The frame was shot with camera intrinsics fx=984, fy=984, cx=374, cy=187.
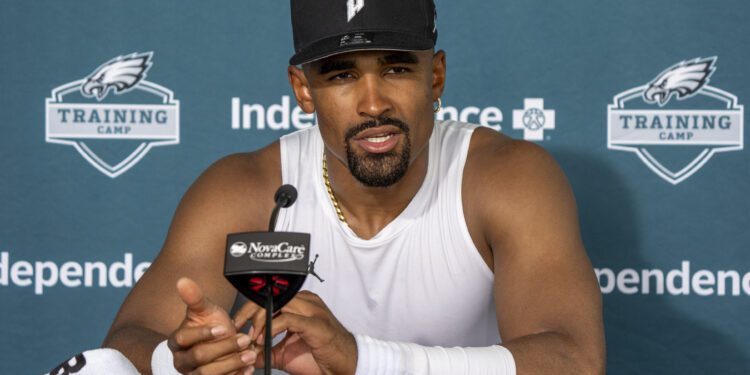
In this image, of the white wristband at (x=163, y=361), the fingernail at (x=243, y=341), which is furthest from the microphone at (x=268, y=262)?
the white wristband at (x=163, y=361)

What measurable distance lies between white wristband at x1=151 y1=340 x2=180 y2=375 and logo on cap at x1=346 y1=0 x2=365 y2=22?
1.85 ft

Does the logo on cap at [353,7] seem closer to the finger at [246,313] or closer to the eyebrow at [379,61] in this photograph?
the eyebrow at [379,61]

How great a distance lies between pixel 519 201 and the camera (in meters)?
1.54

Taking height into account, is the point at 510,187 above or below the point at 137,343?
above

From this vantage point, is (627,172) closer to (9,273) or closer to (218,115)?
(218,115)

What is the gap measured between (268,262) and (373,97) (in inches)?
23.3

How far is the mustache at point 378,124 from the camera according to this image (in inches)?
59.2

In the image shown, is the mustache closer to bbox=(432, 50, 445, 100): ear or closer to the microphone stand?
bbox=(432, 50, 445, 100): ear

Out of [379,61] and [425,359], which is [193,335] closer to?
[425,359]

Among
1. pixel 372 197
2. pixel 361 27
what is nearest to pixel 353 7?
pixel 361 27

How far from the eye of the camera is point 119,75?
2.08 metres

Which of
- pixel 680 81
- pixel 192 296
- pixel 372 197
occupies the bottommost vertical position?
pixel 192 296

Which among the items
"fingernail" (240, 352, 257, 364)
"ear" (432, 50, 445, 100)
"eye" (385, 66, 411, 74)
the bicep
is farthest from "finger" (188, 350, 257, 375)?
"ear" (432, 50, 445, 100)

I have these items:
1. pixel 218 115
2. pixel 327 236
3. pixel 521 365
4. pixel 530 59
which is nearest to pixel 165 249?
pixel 327 236
